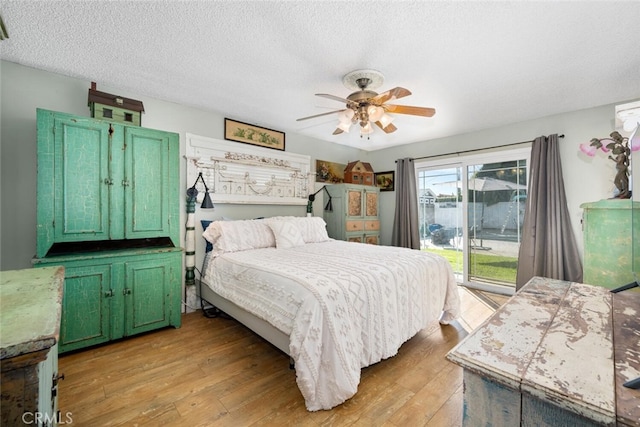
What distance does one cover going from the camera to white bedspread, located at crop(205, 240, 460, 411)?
60.9 inches

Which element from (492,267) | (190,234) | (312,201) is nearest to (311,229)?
(312,201)

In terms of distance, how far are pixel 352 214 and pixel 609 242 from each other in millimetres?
2949

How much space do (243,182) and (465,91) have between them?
9.27 feet

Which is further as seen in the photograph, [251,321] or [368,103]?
[368,103]

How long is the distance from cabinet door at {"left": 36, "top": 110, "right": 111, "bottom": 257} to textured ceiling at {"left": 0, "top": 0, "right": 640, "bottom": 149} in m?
0.56

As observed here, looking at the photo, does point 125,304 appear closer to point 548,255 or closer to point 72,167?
point 72,167

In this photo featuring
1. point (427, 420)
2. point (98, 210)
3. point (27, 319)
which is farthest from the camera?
point (98, 210)

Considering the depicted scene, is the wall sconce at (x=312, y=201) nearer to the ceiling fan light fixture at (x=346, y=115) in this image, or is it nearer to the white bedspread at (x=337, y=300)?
the white bedspread at (x=337, y=300)

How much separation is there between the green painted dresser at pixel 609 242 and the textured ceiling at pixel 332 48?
1.21 m

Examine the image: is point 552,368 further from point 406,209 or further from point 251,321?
point 406,209

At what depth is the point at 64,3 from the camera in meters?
1.58

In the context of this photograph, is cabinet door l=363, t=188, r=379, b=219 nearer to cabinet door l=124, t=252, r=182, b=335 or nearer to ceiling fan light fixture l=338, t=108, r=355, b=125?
ceiling fan light fixture l=338, t=108, r=355, b=125

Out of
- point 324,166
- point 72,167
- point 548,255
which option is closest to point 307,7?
point 72,167

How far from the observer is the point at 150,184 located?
8.33 ft
